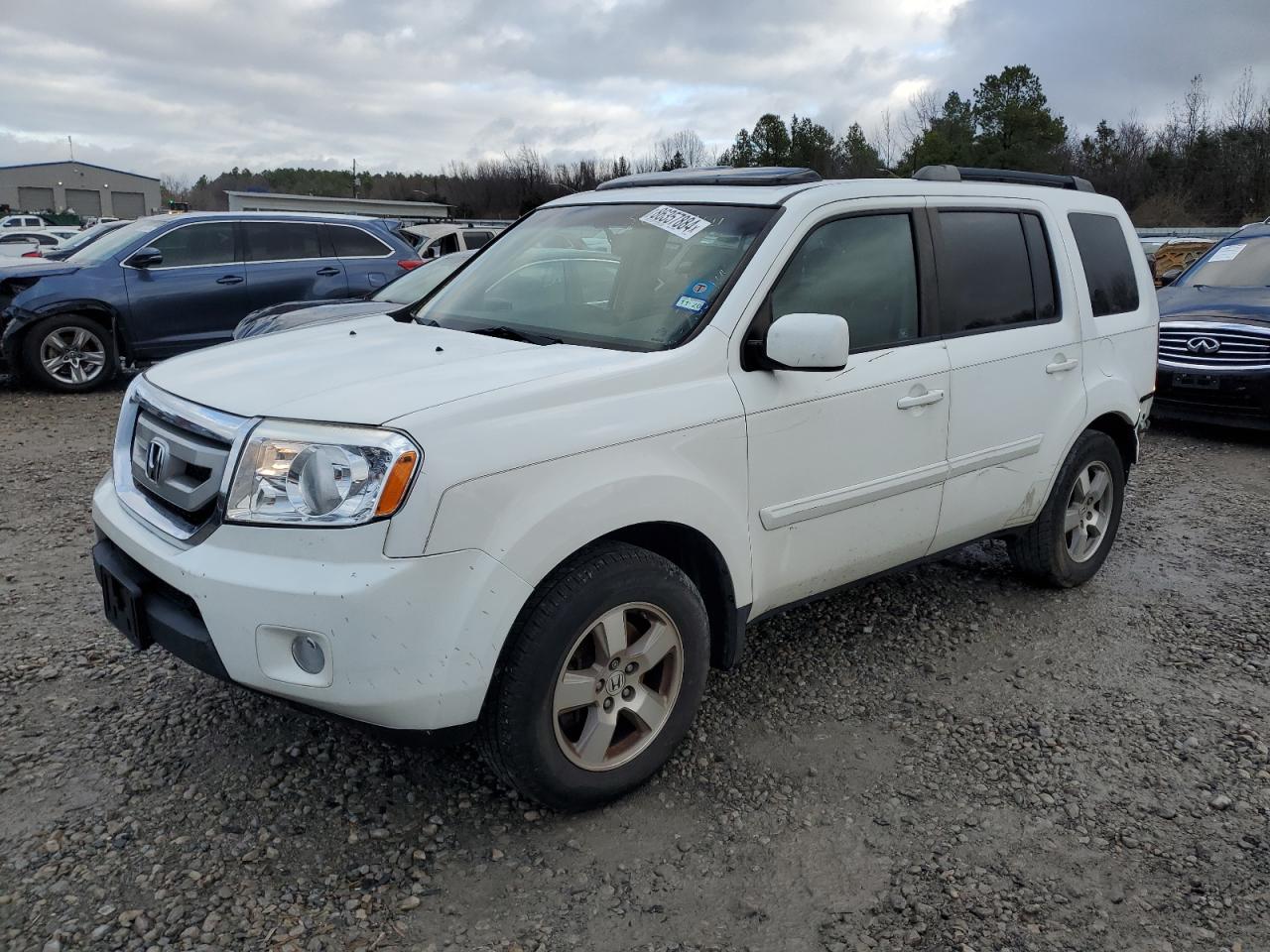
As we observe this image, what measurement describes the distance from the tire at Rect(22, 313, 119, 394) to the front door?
8.45 m

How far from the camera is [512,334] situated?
3.41 meters

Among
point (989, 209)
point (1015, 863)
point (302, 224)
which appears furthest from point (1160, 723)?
point (302, 224)

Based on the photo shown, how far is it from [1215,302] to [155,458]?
8.55m

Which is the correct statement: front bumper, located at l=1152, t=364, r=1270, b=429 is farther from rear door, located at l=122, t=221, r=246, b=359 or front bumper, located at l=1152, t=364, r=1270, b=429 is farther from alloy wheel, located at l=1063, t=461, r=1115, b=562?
rear door, located at l=122, t=221, r=246, b=359

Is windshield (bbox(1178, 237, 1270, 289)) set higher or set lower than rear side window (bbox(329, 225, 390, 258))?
lower

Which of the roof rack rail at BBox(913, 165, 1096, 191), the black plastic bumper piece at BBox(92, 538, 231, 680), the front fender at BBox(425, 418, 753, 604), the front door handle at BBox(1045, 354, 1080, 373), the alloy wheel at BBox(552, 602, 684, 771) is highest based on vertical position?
the roof rack rail at BBox(913, 165, 1096, 191)

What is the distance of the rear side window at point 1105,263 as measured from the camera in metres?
4.56

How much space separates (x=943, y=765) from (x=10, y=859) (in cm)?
272

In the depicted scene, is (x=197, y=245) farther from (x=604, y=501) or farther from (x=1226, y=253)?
(x=1226, y=253)

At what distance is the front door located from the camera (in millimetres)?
3223

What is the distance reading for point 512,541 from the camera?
255 centimetres

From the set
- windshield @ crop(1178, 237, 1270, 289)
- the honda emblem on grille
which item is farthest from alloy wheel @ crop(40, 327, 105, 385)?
windshield @ crop(1178, 237, 1270, 289)

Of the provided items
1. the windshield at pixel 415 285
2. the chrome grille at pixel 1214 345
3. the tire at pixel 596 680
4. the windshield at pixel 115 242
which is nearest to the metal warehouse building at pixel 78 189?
the windshield at pixel 115 242

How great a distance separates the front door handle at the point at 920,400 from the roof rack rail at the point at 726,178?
33.3 inches
